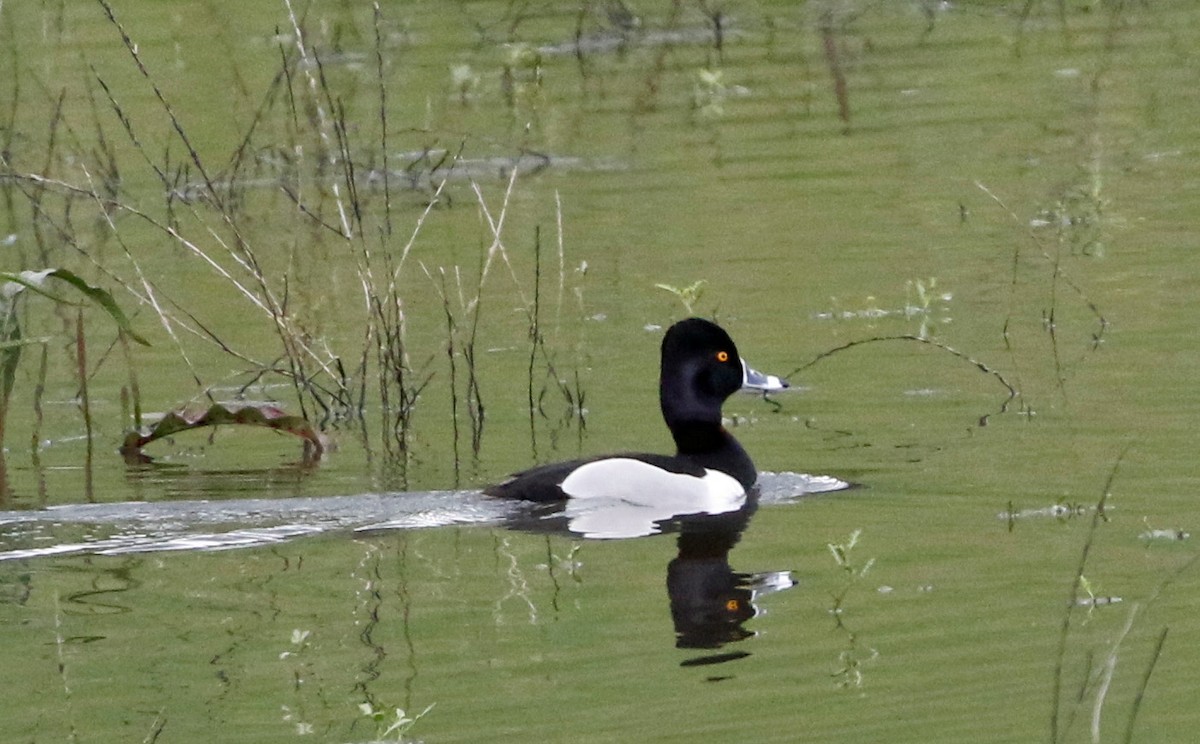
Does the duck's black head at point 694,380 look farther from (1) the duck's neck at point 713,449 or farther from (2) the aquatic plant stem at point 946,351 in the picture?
(2) the aquatic plant stem at point 946,351

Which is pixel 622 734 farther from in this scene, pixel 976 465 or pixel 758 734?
pixel 976 465

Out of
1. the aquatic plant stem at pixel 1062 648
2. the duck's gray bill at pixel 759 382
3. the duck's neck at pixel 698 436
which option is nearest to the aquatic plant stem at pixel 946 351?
the duck's gray bill at pixel 759 382

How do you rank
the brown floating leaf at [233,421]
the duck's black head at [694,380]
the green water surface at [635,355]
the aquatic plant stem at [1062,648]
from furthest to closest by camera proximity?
the duck's black head at [694,380] < the brown floating leaf at [233,421] < the green water surface at [635,355] < the aquatic plant stem at [1062,648]

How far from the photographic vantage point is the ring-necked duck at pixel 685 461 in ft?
32.4

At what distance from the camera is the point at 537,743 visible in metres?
6.53

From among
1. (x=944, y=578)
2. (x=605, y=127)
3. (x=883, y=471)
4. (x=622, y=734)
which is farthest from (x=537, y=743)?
(x=605, y=127)

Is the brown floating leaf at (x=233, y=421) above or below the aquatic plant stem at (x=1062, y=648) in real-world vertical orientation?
above

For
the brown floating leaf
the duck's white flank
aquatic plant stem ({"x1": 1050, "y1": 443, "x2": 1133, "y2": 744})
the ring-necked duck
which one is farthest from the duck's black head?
aquatic plant stem ({"x1": 1050, "y1": 443, "x2": 1133, "y2": 744})

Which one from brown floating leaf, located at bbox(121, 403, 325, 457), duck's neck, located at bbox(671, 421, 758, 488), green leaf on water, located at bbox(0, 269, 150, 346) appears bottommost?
duck's neck, located at bbox(671, 421, 758, 488)

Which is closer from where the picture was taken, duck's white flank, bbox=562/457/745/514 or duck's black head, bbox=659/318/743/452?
duck's white flank, bbox=562/457/745/514

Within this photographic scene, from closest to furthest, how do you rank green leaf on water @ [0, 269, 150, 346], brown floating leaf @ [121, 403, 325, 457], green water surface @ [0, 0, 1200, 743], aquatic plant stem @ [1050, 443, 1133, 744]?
1. aquatic plant stem @ [1050, 443, 1133, 744]
2. green water surface @ [0, 0, 1200, 743]
3. green leaf on water @ [0, 269, 150, 346]
4. brown floating leaf @ [121, 403, 325, 457]

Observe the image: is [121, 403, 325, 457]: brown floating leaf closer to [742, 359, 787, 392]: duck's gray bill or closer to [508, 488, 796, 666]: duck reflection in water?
[508, 488, 796, 666]: duck reflection in water

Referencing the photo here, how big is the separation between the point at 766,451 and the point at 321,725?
171 inches

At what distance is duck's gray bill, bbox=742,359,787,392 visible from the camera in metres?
10.8
